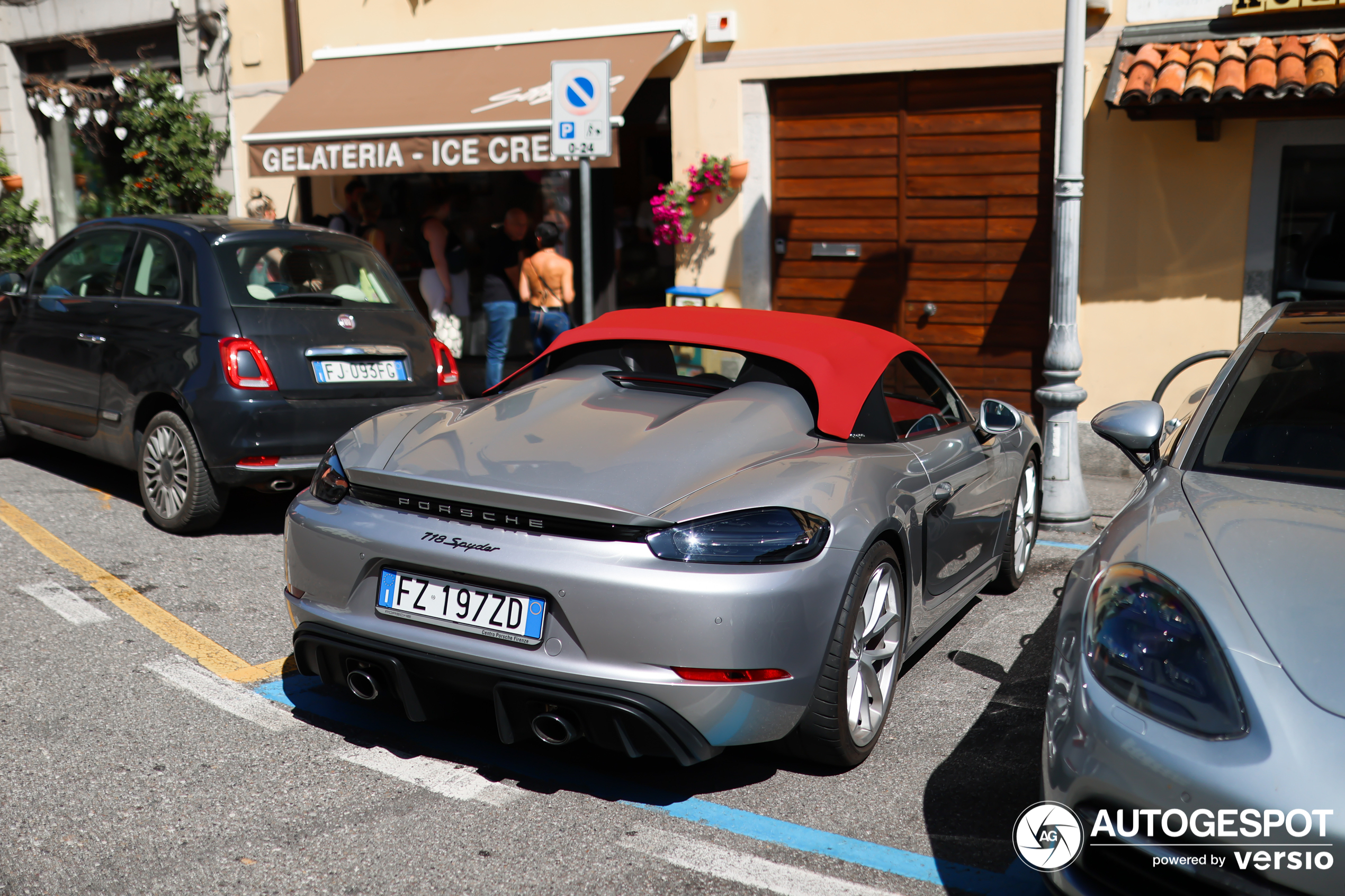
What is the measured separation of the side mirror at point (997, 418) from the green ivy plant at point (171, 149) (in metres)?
10.8

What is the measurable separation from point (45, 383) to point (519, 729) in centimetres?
523

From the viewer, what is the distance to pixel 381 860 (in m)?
2.91

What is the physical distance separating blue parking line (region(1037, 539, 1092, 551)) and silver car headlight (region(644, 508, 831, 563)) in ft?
12.0

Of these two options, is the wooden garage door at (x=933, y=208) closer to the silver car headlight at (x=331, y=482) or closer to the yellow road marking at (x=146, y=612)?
the yellow road marking at (x=146, y=612)

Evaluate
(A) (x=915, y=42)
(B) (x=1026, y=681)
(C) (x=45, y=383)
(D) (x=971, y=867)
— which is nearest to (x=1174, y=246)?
(A) (x=915, y=42)

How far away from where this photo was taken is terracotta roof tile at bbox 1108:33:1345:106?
7547 mm

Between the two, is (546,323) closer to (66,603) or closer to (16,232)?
(66,603)

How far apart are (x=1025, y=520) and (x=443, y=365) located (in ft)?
11.1

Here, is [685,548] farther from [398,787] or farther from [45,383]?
[45,383]

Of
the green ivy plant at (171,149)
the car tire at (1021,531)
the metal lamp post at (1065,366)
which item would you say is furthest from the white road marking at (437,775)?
the green ivy plant at (171,149)

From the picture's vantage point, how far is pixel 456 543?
3.19 m

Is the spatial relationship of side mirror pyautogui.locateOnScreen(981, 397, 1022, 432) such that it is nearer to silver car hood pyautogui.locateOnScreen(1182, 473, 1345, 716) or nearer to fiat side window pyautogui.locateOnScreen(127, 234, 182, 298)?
silver car hood pyautogui.locateOnScreen(1182, 473, 1345, 716)

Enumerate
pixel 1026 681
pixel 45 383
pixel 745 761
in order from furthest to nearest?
1. pixel 45 383
2. pixel 1026 681
3. pixel 745 761

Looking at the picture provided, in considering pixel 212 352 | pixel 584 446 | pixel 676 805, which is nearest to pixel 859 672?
pixel 676 805
